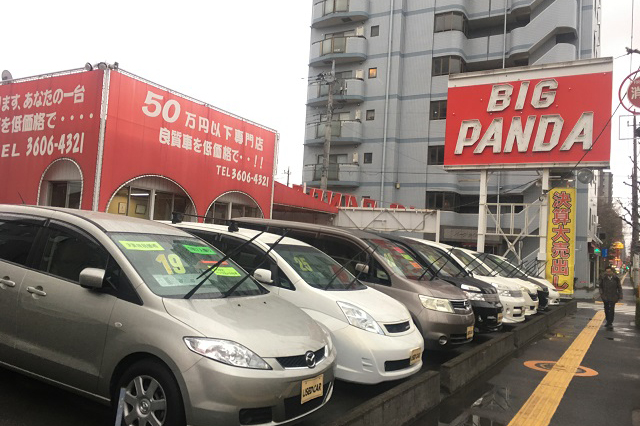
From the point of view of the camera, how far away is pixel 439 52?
3256 centimetres

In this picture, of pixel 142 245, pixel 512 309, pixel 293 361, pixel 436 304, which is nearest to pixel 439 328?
pixel 436 304

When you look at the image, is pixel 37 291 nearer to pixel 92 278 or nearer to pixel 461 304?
pixel 92 278

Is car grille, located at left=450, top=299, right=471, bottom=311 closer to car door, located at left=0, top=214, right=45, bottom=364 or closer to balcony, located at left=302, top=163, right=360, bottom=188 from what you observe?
car door, located at left=0, top=214, right=45, bottom=364

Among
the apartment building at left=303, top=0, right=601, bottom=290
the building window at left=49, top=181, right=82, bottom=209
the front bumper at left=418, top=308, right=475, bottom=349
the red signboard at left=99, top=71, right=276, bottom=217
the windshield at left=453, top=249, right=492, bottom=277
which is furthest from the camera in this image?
the apartment building at left=303, top=0, right=601, bottom=290

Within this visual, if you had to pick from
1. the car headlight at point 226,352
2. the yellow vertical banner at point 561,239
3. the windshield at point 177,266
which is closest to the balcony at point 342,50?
the yellow vertical banner at point 561,239

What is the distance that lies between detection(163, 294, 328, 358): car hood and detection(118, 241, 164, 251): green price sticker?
0.69m

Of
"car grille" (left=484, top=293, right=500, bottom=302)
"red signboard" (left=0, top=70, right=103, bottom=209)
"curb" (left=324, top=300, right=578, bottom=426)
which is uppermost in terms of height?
"red signboard" (left=0, top=70, right=103, bottom=209)

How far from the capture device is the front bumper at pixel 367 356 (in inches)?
184

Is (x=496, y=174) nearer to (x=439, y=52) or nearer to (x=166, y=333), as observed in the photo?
(x=439, y=52)

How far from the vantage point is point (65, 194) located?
12.7 meters

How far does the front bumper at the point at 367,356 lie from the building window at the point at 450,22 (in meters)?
31.9

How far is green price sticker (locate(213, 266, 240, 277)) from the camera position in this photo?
14.2 ft

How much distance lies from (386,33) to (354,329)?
108 ft

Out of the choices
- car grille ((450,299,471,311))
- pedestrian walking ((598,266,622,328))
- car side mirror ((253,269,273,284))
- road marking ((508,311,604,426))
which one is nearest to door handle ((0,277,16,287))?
car side mirror ((253,269,273,284))
